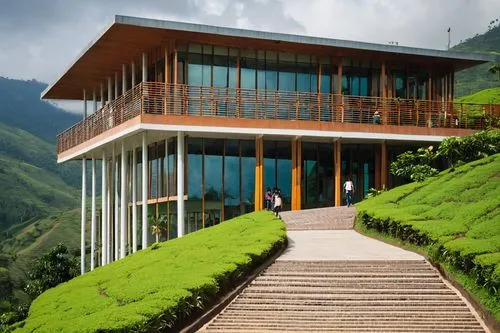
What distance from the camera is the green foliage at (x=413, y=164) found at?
1138 inches

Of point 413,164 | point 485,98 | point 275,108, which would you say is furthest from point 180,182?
point 485,98

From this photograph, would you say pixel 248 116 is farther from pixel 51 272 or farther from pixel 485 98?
pixel 485 98

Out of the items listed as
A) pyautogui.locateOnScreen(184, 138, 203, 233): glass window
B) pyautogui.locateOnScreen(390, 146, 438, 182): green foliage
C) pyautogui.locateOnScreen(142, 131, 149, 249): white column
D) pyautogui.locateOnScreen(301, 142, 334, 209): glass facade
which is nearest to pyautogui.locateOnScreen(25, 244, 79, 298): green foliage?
pyautogui.locateOnScreen(142, 131, 149, 249): white column

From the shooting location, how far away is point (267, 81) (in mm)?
29891

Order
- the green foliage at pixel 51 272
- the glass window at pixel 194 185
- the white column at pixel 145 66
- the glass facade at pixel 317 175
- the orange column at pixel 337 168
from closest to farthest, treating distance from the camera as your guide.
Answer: the glass window at pixel 194 185 → the white column at pixel 145 66 → the orange column at pixel 337 168 → the glass facade at pixel 317 175 → the green foliage at pixel 51 272

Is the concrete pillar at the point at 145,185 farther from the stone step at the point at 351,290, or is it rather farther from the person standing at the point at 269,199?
the stone step at the point at 351,290

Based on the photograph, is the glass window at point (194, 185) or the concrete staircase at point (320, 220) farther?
the glass window at point (194, 185)

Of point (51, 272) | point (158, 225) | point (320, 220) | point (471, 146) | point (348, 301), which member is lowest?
point (51, 272)

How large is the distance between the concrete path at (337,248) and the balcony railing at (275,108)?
6540mm

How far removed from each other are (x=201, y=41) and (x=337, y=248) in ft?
39.5

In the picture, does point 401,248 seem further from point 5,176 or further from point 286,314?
point 5,176

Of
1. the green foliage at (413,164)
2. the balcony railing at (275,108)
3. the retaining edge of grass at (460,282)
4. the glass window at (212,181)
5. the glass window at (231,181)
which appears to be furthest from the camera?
the green foliage at (413,164)

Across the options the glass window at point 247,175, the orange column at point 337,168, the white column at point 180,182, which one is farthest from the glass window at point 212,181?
the orange column at point 337,168

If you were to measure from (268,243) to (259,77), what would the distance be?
1357 centimetres
